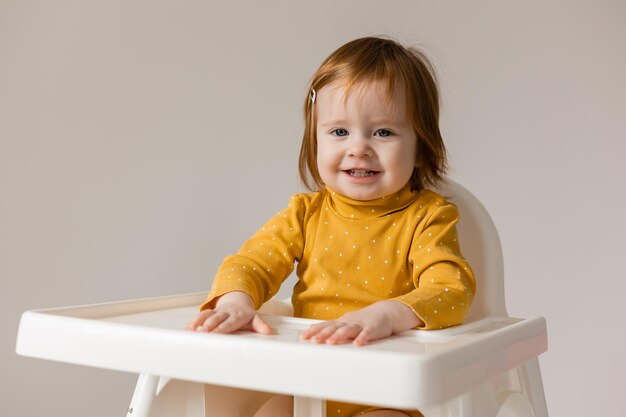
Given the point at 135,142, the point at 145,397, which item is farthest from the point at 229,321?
the point at 135,142

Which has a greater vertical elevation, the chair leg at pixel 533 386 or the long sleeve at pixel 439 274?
the long sleeve at pixel 439 274

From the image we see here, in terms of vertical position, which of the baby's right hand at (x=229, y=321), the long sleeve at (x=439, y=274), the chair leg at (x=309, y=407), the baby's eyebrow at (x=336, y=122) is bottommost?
Answer: the chair leg at (x=309, y=407)

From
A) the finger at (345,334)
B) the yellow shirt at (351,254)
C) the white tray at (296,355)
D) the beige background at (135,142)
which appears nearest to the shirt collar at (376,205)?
the yellow shirt at (351,254)

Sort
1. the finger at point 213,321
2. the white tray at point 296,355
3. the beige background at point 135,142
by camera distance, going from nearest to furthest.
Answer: the white tray at point 296,355
the finger at point 213,321
the beige background at point 135,142

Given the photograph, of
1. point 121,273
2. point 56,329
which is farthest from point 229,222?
point 56,329

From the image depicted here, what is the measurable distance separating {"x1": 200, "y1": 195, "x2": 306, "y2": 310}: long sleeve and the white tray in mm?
96

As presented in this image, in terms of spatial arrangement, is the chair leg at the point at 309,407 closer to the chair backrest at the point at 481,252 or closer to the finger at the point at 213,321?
the finger at the point at 213,321

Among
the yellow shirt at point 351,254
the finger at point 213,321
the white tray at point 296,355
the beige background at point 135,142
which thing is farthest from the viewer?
the beige background at point 135,142

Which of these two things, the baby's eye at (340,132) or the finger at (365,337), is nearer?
the finger at (365,337)

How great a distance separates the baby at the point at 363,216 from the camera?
3.53 ft

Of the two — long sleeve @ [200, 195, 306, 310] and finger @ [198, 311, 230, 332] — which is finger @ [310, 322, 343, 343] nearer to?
finger @ [198, 311, 230, 332]

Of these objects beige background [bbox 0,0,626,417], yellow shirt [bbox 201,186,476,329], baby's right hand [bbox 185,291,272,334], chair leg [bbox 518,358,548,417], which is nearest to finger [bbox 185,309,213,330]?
baby's right hand [bbox 185,291,272,334]

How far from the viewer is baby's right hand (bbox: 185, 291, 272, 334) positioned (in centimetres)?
89

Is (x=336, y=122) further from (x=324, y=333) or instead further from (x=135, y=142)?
(x=135, y=142)
